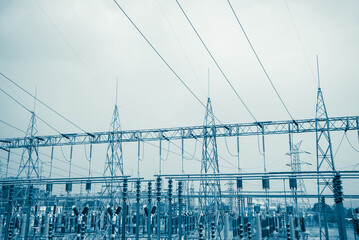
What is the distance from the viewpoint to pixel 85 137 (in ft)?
77.6

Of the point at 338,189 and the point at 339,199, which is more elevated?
the point at 338,189

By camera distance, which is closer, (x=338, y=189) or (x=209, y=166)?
(x=338, y=189)

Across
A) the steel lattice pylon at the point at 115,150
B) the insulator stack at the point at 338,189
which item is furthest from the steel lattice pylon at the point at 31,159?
Answer: the insulator stack at the point at 338,189

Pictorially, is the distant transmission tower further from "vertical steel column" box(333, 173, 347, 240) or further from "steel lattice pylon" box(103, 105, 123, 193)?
"vertical steel column" box(333, 173, 347, 240)

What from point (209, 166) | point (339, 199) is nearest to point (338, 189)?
point (339, 199)

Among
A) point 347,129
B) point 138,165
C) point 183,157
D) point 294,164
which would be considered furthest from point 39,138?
point 347,129

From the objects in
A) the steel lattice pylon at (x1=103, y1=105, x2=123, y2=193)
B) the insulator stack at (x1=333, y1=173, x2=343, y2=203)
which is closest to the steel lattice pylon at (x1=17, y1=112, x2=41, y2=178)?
the steel lattice pylon at (x1=103, y1=105, x2=123, y2=193)

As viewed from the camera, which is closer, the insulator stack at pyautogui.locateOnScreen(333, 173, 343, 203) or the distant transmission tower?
the insulator stack at pyautogui.locateOnScreen(333, 173, 343, 203)

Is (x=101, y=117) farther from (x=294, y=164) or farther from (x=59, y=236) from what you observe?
(x=294, y=164)

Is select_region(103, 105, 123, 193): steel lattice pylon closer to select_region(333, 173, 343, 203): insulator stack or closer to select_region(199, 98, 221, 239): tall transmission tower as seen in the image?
select_region(199, 98, 221, 239): tall transmission tower

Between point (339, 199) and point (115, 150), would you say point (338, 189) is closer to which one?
point (339, 199)

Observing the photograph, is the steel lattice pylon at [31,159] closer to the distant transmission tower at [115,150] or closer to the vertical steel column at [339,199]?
the distant transmission tower at [115,150]

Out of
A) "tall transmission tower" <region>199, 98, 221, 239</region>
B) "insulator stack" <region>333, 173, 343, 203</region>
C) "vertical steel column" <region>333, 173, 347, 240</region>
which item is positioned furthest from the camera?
"tall transmission tower" <region>199, 98, 221, 239</region>

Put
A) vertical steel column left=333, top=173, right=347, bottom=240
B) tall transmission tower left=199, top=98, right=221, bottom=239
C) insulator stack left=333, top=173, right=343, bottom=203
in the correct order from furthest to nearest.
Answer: tall transmission tower left=199, top=98, right=221, bottom=239
insulator stack left=333, top=173, right=343, bottom=203
vertical steel column left=333, top=173, right=347, bottom=240
